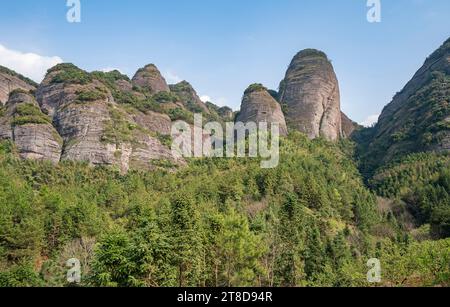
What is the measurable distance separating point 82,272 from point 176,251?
10.9 metres

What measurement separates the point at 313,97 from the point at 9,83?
86853mm

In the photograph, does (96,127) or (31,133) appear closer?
(31,133)

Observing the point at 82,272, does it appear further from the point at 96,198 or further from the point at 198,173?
the point at 198,173

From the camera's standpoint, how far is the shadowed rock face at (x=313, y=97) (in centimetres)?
12562

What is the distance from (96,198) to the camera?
205 ft

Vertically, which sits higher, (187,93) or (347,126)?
(187,93)

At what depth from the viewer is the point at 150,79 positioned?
145250 mm

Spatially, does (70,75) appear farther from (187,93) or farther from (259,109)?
(187,93)

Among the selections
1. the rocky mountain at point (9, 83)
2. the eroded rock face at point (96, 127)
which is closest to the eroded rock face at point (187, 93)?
the rocky mountain at point (9, 83)

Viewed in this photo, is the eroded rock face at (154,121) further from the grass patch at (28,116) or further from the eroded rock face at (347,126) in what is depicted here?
the eroded rock face at (347,126)

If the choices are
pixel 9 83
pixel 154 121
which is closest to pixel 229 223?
pixel 154 121

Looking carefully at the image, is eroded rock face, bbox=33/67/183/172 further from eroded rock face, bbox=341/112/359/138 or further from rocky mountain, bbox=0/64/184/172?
eroded rock face, bbox=341/112/359/138
